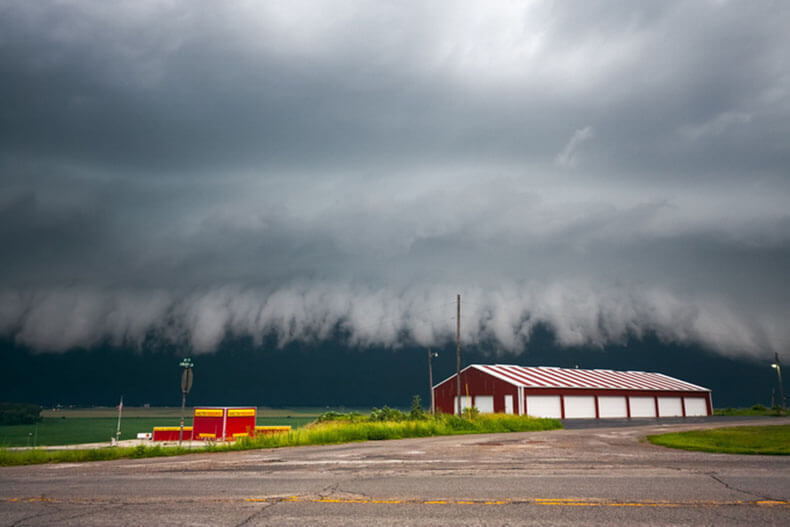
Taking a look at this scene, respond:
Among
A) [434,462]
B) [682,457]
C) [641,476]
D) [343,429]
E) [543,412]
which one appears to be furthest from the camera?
[543,412]

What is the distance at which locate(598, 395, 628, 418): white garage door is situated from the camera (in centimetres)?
6406

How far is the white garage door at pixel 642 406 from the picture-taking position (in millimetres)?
67312

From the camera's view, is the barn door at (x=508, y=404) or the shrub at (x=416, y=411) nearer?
the shrub at (x=416, y=411)

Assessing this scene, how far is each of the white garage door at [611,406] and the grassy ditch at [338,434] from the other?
24071mm

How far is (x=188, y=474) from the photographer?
1277 centimetres

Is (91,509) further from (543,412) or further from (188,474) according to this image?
(543,412)


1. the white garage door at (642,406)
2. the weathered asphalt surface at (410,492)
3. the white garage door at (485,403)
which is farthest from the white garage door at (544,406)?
the weathered asphalt surface at (410,492)

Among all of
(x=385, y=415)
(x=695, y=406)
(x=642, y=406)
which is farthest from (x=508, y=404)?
(x=695, y=406)

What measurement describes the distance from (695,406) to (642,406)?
12.1 metres

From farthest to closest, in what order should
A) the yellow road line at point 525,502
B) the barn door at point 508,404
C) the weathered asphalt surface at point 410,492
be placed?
the barn door at point 508,404 < the yellow road line at point 525,502 < the weathered asphalt surface at point 410,492

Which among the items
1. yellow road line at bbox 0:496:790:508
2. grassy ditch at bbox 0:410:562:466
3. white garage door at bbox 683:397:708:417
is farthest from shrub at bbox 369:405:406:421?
white garage door at bbox 683:397:708:417

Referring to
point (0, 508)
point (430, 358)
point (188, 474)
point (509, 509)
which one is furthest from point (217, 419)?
point (509, 509)

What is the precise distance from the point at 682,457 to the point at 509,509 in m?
10.8

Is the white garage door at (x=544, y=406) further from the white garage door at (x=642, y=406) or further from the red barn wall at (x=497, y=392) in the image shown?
the white garage door at (x=642, y=406)
